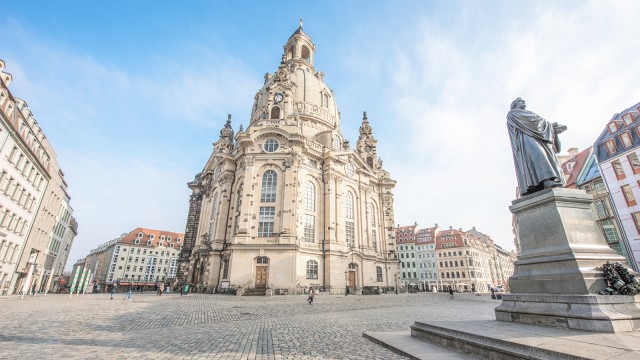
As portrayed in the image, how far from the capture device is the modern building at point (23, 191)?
23.4 m

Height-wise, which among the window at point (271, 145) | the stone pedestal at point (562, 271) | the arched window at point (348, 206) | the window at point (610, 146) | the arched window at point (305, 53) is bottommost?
the stone pedestal at point (562, 271)

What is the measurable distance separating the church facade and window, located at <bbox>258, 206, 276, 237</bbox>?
0.38 feet

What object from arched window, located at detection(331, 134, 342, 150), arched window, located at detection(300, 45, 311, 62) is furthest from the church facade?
arched window, located at detection(300, 45, 311, 62)

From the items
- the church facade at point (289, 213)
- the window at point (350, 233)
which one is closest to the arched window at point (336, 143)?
the church facade at point (289, 213)

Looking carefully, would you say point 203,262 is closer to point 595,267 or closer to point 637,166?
point 595,267

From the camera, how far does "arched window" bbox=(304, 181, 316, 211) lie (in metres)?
35.7

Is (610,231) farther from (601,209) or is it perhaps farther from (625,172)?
(625,172)

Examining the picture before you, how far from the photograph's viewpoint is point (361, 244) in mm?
39719

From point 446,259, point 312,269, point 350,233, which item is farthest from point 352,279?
point 446,259

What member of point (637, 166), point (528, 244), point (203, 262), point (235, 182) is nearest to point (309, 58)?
point (235, 182)

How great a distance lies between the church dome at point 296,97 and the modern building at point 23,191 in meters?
25.0

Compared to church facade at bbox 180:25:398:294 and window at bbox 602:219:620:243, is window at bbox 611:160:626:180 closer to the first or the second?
window at bbox 602:219:620:243

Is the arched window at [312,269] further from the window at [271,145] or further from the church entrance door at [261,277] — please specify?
the window at [271,145]

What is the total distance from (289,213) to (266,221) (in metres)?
2.94
